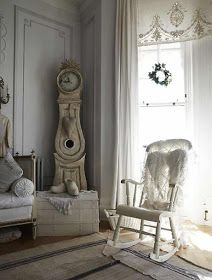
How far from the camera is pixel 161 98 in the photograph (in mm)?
3449

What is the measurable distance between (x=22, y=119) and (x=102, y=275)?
235cm

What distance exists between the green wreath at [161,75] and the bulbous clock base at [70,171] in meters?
1.41

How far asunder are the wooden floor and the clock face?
1844 mm

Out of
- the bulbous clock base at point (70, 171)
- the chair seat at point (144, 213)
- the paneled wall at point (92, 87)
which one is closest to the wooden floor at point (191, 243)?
the chair seat at point (144, 213)

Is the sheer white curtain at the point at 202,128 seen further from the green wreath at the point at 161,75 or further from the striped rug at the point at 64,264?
the striped rug at the point at 64,264

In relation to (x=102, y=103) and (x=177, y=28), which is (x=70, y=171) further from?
(x=177, y=28)

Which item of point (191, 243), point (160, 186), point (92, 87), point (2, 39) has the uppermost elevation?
point (2, 39)

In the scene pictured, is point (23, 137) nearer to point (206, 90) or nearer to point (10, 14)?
point (10, 14)

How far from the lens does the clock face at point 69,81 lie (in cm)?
355

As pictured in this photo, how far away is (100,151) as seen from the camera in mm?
3498

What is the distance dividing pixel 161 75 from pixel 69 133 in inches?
55.2

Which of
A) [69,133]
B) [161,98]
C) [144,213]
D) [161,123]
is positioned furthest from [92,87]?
[144,213]

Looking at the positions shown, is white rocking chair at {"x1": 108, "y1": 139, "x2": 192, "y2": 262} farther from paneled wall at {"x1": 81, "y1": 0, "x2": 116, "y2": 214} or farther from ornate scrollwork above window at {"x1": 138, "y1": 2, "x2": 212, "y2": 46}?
ornate scrollwork above window at {"x1": 138, "y1": 2, "x2": 212, "y2": 46}

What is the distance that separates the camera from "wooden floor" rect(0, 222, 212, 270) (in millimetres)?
2258
